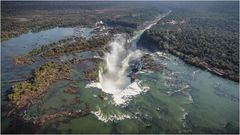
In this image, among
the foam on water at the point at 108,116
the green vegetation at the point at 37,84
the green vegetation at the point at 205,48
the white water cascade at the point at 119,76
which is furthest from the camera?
the green vegetation at the point at 205,48

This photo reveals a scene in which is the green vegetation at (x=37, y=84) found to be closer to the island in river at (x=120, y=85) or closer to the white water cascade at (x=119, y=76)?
the island in river at (x=120, y=85)

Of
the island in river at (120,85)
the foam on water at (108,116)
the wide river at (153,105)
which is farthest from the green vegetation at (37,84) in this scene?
the foam on water at (108,116)

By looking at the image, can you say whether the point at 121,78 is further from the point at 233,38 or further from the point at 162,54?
the point at 233,38

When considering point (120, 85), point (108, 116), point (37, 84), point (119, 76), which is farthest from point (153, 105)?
point (37, 84)

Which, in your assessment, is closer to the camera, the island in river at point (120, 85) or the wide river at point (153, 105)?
the wide river at point (153, 105)

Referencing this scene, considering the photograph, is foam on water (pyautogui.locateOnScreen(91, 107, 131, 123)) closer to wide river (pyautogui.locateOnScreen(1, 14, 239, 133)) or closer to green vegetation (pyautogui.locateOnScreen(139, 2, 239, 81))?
wide river (pyautogui.locateOnScreen(1, 14, 239, 133))

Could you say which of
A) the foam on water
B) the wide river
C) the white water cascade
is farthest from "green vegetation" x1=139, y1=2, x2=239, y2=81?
the foam on water

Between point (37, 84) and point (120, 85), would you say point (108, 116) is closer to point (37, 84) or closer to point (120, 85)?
point (120, 85)
